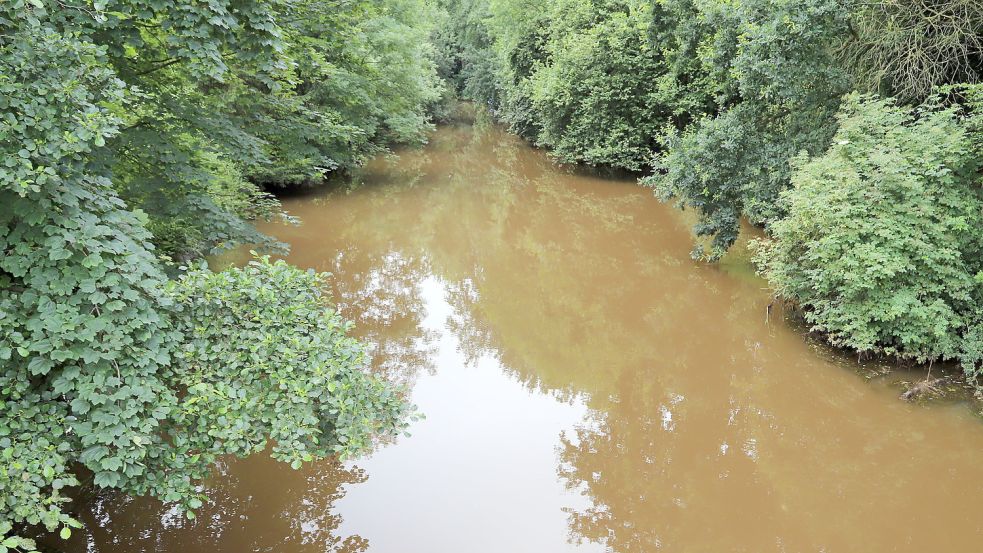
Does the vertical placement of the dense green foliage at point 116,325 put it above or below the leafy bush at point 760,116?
below

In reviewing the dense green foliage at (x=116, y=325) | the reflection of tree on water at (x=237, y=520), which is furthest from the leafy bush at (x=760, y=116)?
the reflection of tree on water at (x=237, y=520)

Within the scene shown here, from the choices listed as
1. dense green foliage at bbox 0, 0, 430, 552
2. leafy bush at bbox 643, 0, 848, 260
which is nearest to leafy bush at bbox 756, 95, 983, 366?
leafy bush at bbox 643, 0, 848, 260

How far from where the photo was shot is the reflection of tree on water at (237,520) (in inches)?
213

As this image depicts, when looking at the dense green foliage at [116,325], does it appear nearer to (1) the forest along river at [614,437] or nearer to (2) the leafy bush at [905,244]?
(1) the forest along river at [614,437]

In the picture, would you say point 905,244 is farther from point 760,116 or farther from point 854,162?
point 760,116

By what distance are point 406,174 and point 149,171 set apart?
16714 mm

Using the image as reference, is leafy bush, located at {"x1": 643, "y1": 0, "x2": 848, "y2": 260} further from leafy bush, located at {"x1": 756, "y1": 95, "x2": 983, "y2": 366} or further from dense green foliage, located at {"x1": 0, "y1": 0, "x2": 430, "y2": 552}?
dense green foliage, located at {"x1": 0, "y1": 0, "x2": 430, "y2": 552}

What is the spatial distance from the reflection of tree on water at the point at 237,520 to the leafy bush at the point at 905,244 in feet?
22.1

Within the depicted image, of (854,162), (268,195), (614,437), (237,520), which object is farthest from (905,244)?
(268,195)

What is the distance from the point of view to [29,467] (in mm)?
3369

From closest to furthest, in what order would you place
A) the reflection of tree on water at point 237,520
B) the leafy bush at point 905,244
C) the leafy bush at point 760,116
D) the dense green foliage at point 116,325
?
the dense green foliage at point 116,325 → the reflection of tree on water at point 237,520 → the leafy bush at point 905,244 → the leafy bush at point 760,116

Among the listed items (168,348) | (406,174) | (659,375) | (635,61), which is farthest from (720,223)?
(406,174)

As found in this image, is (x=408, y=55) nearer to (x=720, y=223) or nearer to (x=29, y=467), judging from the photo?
(x=720, y=223)

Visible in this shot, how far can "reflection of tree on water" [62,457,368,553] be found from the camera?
Result: 5.41 metres
